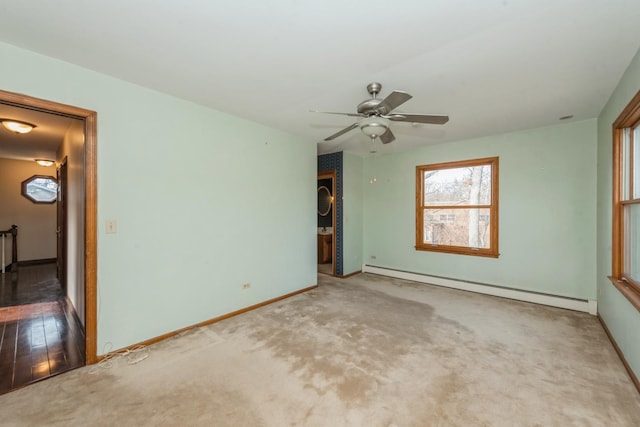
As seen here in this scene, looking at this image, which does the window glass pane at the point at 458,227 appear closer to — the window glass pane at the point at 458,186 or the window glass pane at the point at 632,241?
the window glass pane at the point at 458,186

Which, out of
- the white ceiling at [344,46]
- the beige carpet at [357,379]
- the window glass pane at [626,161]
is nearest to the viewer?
the white ceiling at [344,46]

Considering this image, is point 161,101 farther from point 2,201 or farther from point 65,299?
point 2,201

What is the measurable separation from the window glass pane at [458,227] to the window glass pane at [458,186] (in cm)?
16

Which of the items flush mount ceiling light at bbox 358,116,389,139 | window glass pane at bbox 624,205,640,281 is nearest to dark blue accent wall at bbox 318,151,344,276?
flush mount ceiling light at bbox 358,116,389,139

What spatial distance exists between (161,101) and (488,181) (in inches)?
180

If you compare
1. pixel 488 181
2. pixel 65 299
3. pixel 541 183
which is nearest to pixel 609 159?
pixel 541 183

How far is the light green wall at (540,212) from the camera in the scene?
137 inches

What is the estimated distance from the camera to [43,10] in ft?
5.19

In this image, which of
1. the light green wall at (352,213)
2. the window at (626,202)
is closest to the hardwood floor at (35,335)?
the light green wall at (352,213)

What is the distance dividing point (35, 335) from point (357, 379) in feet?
10.6

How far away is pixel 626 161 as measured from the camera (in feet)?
8.18

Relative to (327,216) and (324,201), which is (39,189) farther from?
(327,216)

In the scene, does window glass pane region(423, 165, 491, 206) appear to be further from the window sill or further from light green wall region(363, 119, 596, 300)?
the window sill

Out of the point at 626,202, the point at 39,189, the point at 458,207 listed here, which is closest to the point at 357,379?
the point at 626,202
